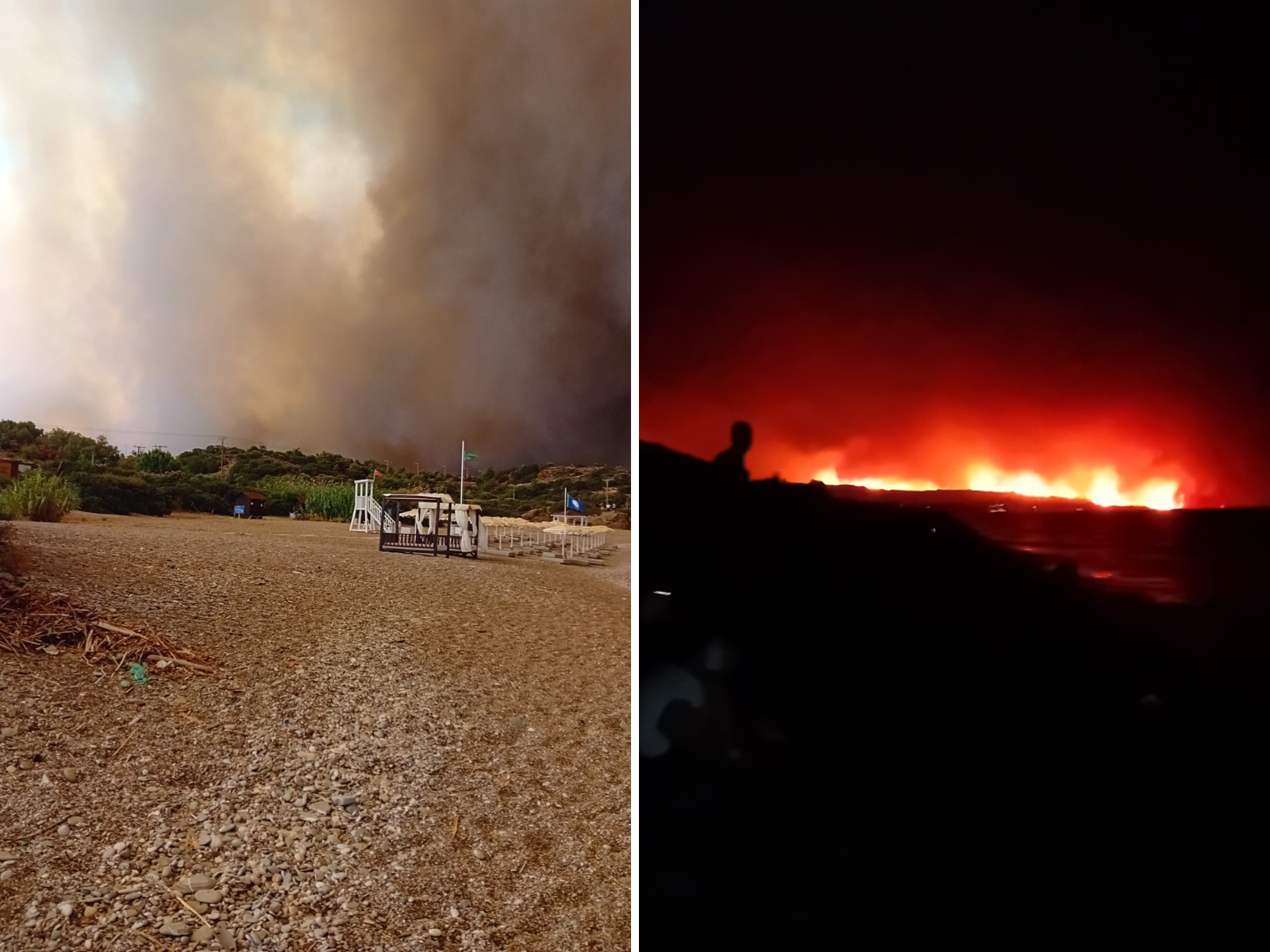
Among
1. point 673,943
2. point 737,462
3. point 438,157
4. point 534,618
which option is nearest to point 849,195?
point 737,462

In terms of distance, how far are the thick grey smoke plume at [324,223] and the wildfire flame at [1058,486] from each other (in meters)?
0.76

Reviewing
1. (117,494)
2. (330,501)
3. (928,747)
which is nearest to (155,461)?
(117,494)

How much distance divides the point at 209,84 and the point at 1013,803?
2252 mm

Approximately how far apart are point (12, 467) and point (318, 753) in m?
0.94

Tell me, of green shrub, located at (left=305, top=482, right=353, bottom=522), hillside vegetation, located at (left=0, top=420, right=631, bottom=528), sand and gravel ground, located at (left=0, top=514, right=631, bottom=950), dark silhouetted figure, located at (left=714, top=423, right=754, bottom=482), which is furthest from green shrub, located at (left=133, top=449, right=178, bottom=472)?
dark silhouetted figure, located at (left=714, top=423, right=754, bottom=482)

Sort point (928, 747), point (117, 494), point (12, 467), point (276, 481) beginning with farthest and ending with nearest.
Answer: point (276, 481) → point (117, 494) → point (12, 467) → point (928, 747)

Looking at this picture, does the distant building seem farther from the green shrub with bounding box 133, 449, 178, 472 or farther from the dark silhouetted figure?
the dark silhouetted figure

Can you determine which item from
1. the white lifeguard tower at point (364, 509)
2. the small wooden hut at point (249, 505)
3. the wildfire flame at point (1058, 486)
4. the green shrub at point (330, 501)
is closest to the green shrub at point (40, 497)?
the small wooden hut at point (249, 505)

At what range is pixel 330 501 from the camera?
2064 mm

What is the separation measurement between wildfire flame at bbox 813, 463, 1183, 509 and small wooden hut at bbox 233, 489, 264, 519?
141cm

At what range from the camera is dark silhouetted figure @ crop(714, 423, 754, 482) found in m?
1.55

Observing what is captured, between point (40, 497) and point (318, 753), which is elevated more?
point (40, 497)

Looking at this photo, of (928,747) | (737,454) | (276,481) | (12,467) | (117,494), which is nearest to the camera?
(928,747)

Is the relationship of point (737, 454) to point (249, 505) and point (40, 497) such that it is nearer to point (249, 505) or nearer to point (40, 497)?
point (249, 505)
